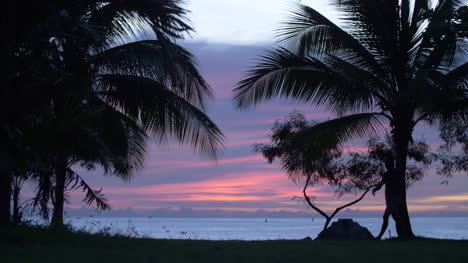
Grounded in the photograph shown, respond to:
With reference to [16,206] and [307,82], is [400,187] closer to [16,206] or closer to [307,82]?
[307,82]

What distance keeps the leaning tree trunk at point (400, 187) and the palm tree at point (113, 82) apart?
4.88 m

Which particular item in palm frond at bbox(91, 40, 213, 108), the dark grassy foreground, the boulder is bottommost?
the dark grassy foreground

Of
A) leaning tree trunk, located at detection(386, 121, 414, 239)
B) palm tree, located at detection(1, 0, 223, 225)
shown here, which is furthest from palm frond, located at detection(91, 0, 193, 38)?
leaning tree trunk, located at detection(386, 121, 414, 239)

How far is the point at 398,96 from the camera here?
15383mm

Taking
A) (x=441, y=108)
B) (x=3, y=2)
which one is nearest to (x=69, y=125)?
(x=3, y=2)

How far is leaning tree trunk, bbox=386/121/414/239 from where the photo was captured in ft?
55.0

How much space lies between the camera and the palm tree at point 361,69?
1677cm

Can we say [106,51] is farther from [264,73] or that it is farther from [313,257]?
[313,257]

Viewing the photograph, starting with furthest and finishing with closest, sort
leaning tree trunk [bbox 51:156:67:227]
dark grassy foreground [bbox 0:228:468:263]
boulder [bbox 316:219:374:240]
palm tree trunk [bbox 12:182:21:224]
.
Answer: boulder [bbox 316:219:374:240]
leaning tree trunk [bbox 51:156:67:227]
palm tree trunk [bbox 12:182:21:224]
dark grassy foreground [bbox 0:228:468:263]

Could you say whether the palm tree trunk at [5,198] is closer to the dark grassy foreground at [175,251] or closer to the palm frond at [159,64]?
the dark grassy foreground at [175,251]

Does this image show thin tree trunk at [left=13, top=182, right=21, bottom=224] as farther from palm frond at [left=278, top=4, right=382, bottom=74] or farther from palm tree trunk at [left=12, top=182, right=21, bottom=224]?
palm frond at [left=278, top=4, right=382, bottom=74]

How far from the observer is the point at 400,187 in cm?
1677

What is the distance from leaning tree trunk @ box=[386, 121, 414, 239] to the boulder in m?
0.91

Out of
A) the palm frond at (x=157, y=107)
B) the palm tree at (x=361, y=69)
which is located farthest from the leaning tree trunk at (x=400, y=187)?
the palm frond at (x=157, y=107)
